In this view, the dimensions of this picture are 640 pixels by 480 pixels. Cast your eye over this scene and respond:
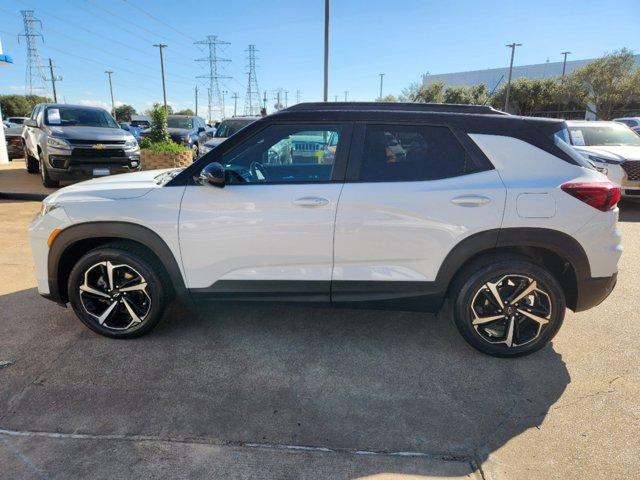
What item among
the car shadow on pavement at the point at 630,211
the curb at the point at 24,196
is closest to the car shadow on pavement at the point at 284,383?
the car shadow on pavement at the point at 630,211

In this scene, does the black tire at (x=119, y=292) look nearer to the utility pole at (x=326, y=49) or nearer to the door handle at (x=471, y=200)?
the door handle at (x=471, y=200)

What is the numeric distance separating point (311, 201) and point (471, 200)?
1.07m

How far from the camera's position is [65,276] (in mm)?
3527

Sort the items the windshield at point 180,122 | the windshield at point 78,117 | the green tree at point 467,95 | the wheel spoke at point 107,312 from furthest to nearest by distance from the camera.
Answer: the green tree at point 467,95, the windshield at point 180,122, the windshield at point 78,117, the wheel spoke at point 107,312

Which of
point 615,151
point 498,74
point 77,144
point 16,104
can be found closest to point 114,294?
point 77,144

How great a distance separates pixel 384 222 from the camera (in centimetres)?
305

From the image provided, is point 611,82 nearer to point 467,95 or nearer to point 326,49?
point 467,95

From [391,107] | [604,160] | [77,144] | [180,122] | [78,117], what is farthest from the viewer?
[180,122]

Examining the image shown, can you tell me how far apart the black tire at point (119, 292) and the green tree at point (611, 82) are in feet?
147

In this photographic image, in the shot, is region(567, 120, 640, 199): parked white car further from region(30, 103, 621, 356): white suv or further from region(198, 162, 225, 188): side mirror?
region(198, 162, 225, 188): side mirror

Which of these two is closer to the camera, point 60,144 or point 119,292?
point 119,292

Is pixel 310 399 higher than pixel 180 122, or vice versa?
pixel 180 122

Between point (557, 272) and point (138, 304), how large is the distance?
3.14 m

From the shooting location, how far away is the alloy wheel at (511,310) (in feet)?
10.4
